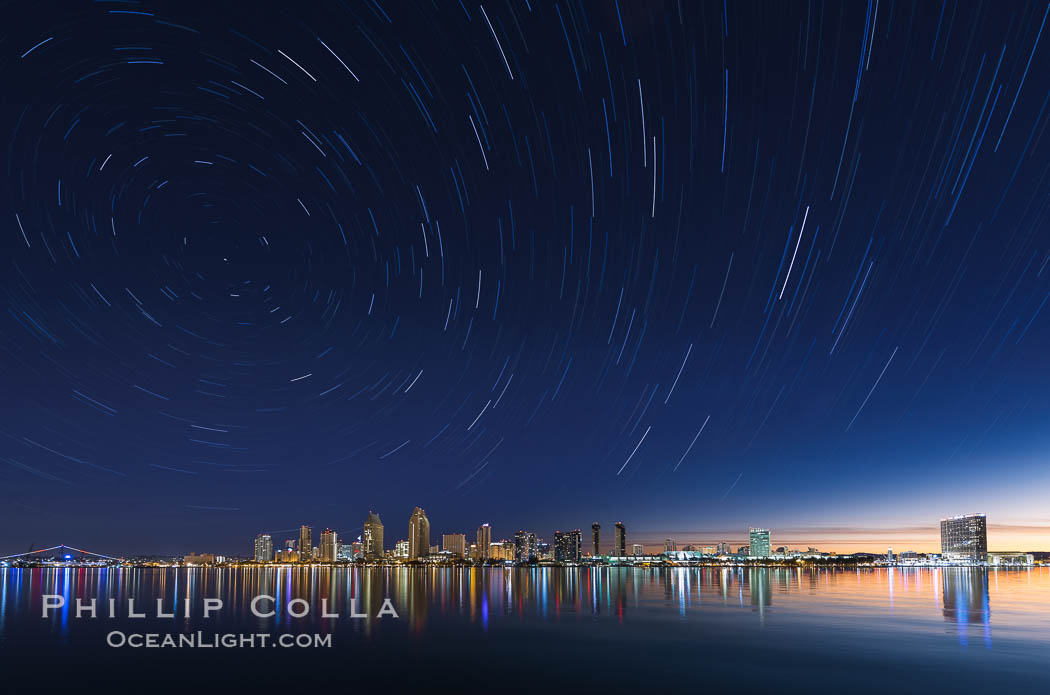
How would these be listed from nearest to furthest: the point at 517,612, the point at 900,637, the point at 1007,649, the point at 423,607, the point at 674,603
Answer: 1. the point at 1007,649
2. the point at 900,637
3. the point at 517,612
4. the point at 423,607
5. the point at 674,603

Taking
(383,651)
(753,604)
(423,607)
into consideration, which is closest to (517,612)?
(423,607)

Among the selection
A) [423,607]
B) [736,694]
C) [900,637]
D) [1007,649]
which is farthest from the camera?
[423,607]

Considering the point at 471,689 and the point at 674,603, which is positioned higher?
the point at 471,689

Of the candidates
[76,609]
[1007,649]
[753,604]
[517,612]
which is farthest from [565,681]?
[76,609]

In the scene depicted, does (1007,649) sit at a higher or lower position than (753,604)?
higher

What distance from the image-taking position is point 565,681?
27328 mm

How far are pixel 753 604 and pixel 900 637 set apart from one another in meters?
27.9

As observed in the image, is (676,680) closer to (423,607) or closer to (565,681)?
(565,681)

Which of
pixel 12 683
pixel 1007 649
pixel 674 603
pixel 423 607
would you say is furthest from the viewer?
pixel 674 603

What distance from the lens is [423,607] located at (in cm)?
6188

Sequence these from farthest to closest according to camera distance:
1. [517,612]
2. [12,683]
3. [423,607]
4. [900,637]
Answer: [423,607]
[517,612]
[900,637]
[12,683]

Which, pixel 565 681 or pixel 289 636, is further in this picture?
pixel 289 636

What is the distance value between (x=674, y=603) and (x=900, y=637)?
30910mm

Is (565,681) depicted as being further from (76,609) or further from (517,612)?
(76,609)
